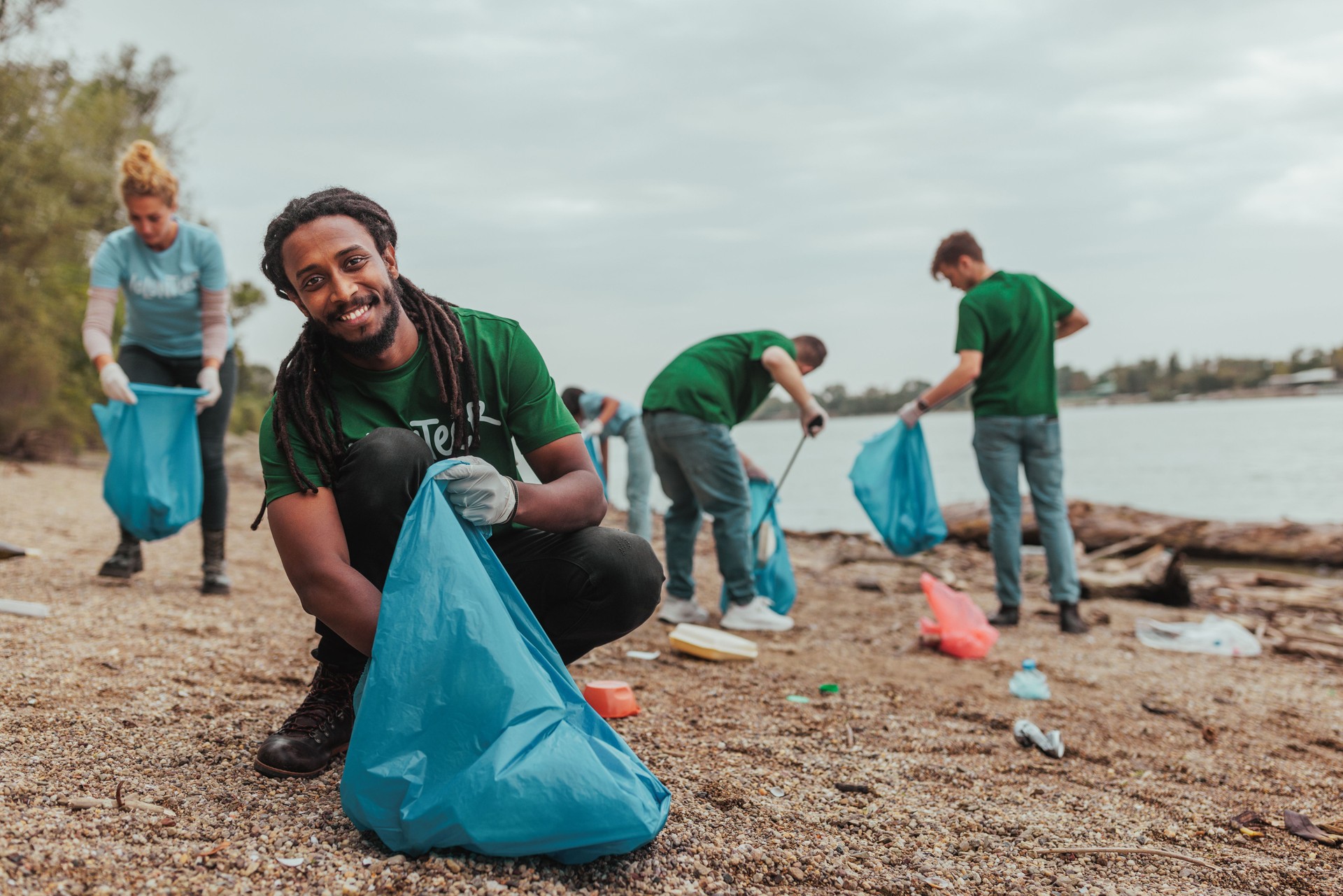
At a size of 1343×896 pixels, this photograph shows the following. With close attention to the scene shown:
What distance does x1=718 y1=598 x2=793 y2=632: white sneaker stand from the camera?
3.97 metres

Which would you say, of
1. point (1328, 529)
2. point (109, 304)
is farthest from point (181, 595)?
point (1328, 529)

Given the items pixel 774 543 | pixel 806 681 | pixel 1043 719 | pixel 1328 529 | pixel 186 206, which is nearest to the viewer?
pixel 1043 719

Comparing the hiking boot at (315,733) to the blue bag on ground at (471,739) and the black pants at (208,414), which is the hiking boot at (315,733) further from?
the black pants at (208,414)

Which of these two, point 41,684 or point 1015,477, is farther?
point 1015,477

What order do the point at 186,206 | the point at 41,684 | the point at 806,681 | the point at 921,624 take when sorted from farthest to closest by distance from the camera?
the point at 186,206 < the point at 921,624 < the point at 806,681 < the point at 41,684

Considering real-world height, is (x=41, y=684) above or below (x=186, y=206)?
below

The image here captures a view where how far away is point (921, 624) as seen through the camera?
3805mm

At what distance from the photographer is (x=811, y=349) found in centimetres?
437

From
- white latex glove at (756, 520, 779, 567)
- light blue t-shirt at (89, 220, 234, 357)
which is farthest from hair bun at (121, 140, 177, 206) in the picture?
white latex glove at (756, 520, 779, 567)

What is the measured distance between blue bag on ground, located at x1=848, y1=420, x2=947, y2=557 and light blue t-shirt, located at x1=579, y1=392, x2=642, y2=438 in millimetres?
2129

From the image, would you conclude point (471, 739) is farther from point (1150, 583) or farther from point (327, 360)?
point (1150, 583)

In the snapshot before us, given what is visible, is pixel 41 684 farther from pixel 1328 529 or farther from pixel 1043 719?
pixel 1328 529

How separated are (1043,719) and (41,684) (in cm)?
271

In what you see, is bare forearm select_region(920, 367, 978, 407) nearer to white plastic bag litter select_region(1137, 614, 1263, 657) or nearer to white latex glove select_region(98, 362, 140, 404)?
white plastic bag litter select_region(1137, 614, 1263, 657)
